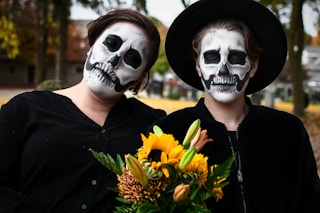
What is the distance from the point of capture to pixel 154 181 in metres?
1.71

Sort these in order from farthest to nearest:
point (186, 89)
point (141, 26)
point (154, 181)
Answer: point (186, 89) → point (141, 26) → point (154, 181)

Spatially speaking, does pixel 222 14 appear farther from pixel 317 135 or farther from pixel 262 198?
pixel 317 135

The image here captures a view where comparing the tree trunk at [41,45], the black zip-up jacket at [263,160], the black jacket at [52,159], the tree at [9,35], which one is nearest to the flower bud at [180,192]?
the black zip-up jacket at [263,160]

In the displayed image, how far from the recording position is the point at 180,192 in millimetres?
1618

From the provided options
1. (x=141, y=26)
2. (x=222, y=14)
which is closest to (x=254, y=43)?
(x=222, y=14)

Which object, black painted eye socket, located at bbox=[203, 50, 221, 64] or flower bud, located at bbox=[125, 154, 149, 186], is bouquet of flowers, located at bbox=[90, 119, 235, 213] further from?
black painted eye socket, located at bbox=[203, 50, 221, 64]

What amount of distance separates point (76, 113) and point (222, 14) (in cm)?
90

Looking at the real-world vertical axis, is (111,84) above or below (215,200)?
above

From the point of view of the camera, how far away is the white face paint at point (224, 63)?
2270 millimetres

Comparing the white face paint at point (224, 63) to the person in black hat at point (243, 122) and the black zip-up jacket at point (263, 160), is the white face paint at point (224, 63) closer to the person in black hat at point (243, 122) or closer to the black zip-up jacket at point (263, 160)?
the person in black hat at point (243, 122)

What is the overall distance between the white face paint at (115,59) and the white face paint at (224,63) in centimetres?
40

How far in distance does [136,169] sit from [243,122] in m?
0.86

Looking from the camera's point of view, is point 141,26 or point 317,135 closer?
point 141,26

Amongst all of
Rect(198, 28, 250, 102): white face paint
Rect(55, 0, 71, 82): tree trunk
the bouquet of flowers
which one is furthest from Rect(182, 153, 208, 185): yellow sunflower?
Rect(55, 0, 71, 82): tree trunk
